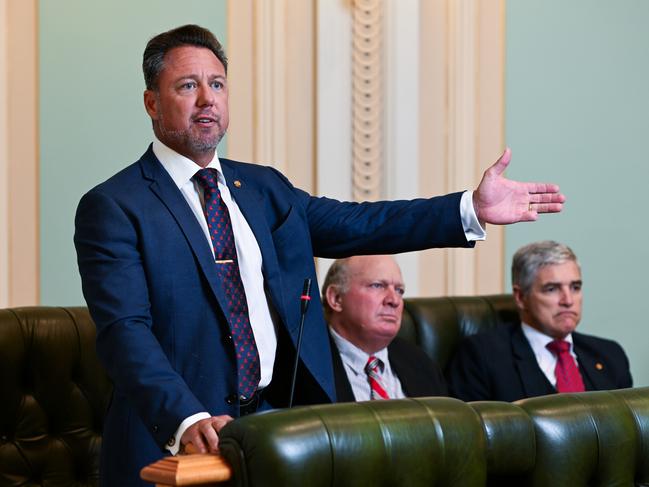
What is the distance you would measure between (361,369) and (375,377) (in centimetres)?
6

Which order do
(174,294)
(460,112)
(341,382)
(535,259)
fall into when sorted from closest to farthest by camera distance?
(174,294)
(341,382)
(535,259)
(460,112)

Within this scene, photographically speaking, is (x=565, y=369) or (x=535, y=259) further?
(x=535, y=259)

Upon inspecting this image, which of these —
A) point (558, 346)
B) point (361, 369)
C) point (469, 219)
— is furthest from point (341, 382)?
point (469, 219)

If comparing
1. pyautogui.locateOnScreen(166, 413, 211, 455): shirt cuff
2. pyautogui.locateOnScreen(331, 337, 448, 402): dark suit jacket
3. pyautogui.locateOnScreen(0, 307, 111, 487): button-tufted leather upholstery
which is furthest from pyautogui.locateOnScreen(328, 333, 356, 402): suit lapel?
pyautogui.locateOnScreen(166, 413, 211, 455): shirt cuff

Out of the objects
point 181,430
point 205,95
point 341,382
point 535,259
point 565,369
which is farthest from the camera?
point 535,259

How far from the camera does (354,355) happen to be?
13.3 ft

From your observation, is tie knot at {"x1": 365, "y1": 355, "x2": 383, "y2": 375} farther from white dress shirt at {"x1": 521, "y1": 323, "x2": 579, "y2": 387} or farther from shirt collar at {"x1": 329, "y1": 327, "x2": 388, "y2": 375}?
white dress shirt at {"x1": 521, "y1": 323, "x2": 579, "y2": 387}

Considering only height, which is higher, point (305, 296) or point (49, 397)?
point (305, 296)

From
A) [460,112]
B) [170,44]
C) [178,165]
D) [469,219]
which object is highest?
[460,112]

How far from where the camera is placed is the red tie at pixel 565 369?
174 inches

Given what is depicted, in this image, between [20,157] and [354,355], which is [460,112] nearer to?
[354,355]

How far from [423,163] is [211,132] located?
2504 millimetres

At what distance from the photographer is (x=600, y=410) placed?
2.09 metres

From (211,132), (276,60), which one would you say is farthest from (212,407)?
(276,60)
